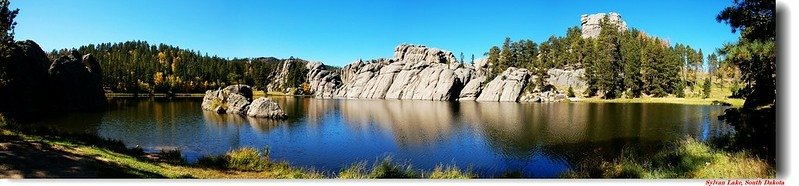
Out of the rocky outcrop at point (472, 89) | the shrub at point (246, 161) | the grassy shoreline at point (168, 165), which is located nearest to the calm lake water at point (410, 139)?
the shrub at point (246, 161)

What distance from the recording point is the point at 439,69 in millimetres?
103688

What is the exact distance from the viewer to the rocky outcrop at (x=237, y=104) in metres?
43.2

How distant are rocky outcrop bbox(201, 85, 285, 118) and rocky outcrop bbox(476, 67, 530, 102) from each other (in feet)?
162

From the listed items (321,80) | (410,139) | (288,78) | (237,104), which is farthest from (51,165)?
(321,80)

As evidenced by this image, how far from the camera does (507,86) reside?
8769 centimetres

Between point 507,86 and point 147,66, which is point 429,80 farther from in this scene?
point 147,66

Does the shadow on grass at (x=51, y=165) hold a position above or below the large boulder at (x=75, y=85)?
below

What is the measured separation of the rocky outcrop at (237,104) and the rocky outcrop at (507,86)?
49.5m

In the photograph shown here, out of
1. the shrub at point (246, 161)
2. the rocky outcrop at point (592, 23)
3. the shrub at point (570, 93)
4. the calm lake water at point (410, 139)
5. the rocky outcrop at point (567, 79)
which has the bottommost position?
the calm lake water at point (410, 139)

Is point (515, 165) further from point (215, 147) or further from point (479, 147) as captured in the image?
point (215, 147)

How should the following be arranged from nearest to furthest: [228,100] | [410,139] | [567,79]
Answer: [410,139] → [228,100] → [567,79]

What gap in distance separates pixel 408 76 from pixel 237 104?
6410 cm

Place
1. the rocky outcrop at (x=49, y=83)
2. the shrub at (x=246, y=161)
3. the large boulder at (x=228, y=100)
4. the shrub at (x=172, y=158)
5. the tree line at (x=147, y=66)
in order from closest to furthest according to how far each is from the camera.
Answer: the shrub at (x=172, y=158)
the shrub at (x=246, y=161)
the tree line at (x=147, y=66)
the rocky outcrop at (x=49, y=83)
the large boulder at (x=228, y=100)

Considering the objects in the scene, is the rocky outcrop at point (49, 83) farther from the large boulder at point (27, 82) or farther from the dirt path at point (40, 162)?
the dirt path at point (40, 162)
